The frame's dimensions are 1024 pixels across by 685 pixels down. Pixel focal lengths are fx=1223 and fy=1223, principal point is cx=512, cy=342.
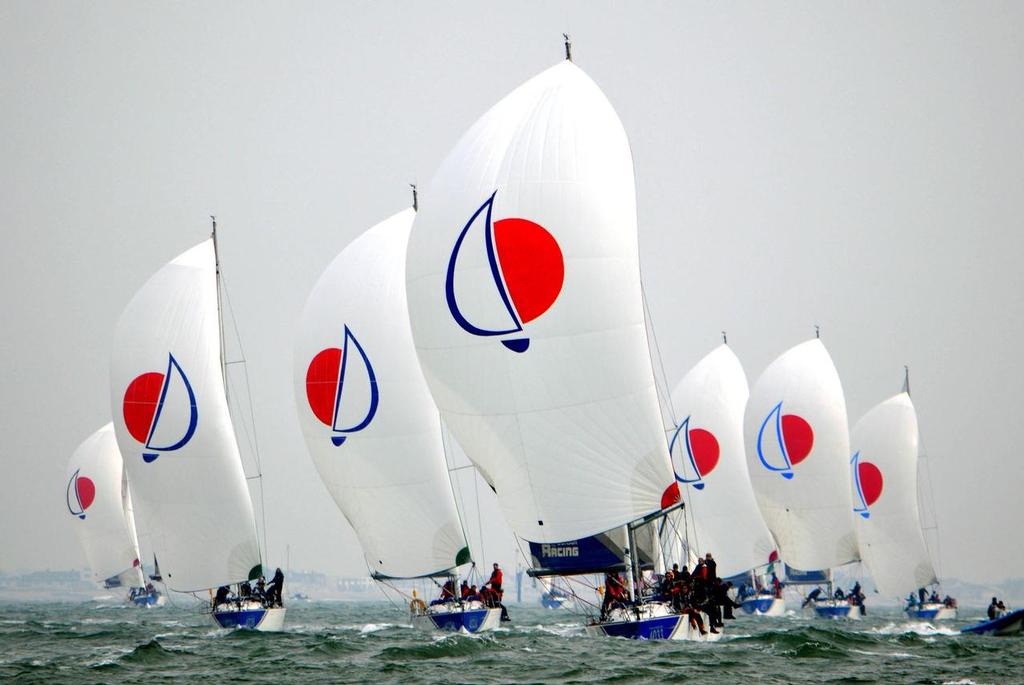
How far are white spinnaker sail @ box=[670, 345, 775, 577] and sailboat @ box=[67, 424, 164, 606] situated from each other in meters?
27.6

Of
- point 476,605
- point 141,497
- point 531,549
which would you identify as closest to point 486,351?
point 531,549

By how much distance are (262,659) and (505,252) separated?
8306 millimetres

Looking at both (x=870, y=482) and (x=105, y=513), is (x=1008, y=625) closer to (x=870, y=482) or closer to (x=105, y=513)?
(x=870, y=482)

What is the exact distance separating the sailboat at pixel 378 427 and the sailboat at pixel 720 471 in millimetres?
16745

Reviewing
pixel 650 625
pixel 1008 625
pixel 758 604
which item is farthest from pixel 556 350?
pixel 758 604

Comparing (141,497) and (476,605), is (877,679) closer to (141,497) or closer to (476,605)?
(476,605)

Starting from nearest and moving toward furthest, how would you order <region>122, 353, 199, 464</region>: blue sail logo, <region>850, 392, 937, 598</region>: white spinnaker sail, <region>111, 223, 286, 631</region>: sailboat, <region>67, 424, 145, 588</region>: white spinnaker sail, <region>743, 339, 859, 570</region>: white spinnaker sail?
→ <region>111, 223, 286, 631</region>: sailboat < <region>122, 353, 199, 464</region>: blue sail logo < <region>743, 339, 859, 570</region>: white spinnaker sail < <region>850, 392, 937, 598</region>: white spinnaker sail < <region>67, 424, 145, 588</region>: white spinnaker sail

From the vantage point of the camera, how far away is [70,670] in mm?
19125

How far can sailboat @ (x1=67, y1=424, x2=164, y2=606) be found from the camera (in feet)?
192

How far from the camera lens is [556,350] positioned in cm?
2198

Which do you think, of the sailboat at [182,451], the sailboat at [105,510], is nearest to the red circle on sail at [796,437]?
the sailboat at [182,451]

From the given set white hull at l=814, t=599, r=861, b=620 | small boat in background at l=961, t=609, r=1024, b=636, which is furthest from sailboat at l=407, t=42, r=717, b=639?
white hull at l=814, t=599, r=861, b=620

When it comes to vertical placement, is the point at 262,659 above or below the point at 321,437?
below

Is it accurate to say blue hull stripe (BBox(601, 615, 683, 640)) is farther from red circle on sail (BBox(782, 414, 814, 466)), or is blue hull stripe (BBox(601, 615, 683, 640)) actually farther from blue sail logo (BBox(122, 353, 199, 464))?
red circle on sail (BBox(782, 414, 814, 466))
